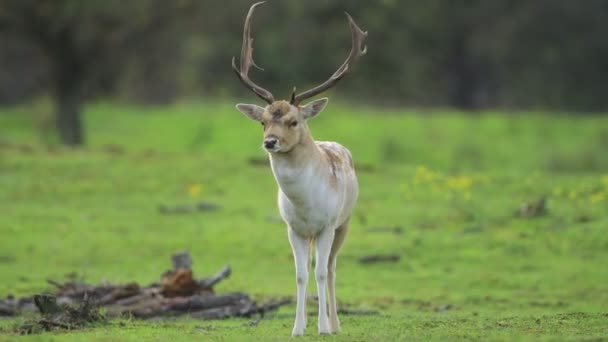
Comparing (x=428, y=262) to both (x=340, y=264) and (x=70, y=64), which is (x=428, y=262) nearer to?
(x=340, y=264)

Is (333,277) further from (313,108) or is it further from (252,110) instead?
(252,110)

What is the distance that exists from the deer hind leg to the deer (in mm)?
12

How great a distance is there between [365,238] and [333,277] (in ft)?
29.2

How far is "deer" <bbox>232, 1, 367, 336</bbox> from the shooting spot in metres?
11.5

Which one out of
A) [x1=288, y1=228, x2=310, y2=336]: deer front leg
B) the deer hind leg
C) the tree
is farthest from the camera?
the tree

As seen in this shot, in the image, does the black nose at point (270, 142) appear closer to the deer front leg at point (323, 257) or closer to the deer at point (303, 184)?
the deer at point (303, 184)

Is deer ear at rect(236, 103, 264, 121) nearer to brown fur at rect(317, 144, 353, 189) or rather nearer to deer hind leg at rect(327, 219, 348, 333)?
brown fur at rect(317, 144, 353, 189)

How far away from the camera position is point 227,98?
5331 cm

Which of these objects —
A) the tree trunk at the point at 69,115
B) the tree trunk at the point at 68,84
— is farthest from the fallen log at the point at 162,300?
the tree trunk at the point at 69,115

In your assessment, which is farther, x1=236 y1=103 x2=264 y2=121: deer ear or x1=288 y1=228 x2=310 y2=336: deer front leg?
x1=236 y1=103 x2=264 y2=121: deer ear

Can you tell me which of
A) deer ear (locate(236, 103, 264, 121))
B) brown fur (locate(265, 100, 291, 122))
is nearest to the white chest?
brown fur (locate(265, 100, 291, 122))

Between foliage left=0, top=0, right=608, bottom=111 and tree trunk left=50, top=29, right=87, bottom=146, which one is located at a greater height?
foliage left=0, top=0, right=608, bottom=111

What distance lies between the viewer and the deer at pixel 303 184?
11453mm

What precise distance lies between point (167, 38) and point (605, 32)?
2609 centimetres
